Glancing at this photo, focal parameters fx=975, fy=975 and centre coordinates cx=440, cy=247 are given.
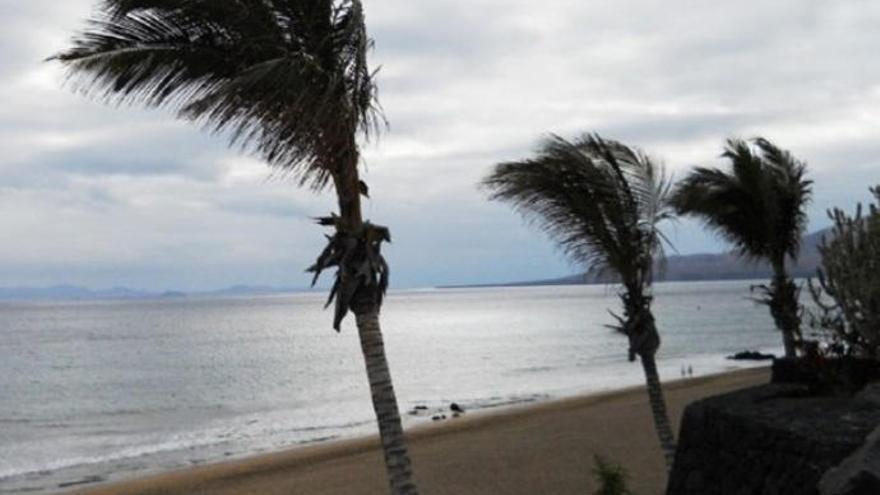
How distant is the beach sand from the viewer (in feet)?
55.2

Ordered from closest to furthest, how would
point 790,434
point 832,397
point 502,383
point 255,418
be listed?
1. point 790,434
2. point 832,397
3. point 255,418
4. point 502,383

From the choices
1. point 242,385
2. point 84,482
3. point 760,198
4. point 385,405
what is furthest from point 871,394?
point 242,385

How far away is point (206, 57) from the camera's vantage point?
330 inches

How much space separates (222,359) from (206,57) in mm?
67125

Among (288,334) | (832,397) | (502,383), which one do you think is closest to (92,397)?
(502,383)

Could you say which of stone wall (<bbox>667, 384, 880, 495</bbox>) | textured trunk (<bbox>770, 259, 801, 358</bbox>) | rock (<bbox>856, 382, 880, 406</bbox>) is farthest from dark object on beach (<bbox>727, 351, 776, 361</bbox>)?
rock (<bbox>856, 382, 880, 406</bbox>)

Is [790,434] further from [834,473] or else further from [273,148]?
[273,148]

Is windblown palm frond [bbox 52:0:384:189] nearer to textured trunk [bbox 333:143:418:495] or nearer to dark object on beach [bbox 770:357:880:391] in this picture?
textured trunk [bbox 333:143:418:495]

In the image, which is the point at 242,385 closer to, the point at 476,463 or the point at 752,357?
the point at 752,357

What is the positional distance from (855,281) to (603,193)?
3552mm

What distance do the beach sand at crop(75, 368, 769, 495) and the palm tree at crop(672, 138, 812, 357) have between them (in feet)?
15.0

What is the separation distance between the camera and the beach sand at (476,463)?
55.2 feet

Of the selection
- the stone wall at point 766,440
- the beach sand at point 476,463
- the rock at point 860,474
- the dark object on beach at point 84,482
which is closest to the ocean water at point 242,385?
the dark object on beach at point 84,482

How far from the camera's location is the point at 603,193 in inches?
461
